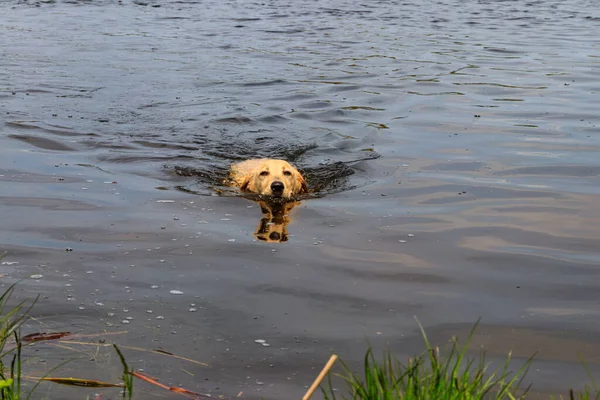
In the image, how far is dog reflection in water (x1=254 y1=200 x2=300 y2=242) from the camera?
7109mm

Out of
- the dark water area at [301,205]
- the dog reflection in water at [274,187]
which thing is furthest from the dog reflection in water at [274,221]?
the dark water area at [301,205]

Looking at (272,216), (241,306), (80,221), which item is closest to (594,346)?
(241,306)

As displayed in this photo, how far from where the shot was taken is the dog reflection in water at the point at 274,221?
7109 millimetres

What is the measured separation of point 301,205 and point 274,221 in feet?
2.11

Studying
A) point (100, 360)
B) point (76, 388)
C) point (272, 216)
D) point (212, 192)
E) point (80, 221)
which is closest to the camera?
point (76, 388)

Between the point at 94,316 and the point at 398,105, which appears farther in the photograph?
the point at 398,105

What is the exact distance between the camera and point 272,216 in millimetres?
7906

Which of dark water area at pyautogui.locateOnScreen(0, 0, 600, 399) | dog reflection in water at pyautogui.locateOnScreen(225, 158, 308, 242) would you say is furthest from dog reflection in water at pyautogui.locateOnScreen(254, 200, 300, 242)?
dark water area at pyautogui.locateOnScreen(0, 0, 600, 399)

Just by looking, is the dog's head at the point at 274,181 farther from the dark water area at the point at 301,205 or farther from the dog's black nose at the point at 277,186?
A: the dark water area at the point at 301,205

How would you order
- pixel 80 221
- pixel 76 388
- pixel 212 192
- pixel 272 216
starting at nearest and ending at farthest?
pixel 76 388 < pixel 80 221 < pixel 272 216 < pixel 212 192

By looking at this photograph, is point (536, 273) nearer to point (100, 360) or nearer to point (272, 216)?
point (272, 216)

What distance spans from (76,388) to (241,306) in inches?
57.2

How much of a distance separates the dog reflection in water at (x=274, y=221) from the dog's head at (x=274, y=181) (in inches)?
6.1

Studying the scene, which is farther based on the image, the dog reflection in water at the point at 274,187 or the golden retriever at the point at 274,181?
the golden retriever at the point at 274,181
